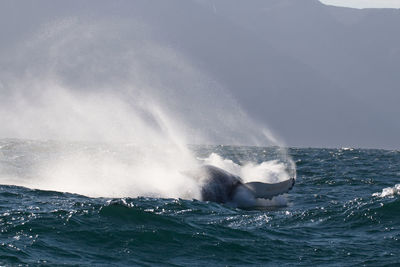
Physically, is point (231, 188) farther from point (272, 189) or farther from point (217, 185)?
point (272, 189)

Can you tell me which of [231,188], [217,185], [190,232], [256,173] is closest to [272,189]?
[231,188]

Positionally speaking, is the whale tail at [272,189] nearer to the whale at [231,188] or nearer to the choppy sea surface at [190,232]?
the whale at [231,188]

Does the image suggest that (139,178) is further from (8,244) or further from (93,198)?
(8,244)

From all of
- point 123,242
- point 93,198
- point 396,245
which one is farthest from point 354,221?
point 93,198

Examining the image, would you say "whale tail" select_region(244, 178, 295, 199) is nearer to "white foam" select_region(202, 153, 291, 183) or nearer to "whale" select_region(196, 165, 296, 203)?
"whale" select_region(196, 165, 296, 203)

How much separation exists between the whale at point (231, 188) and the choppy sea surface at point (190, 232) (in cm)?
63

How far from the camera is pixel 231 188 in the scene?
58.1ft

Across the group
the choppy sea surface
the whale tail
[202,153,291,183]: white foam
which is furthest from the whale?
[202,153,291,183]: white foam

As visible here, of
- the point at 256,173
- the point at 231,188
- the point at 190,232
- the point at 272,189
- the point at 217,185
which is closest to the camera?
the point at 190,232

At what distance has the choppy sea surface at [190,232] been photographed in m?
10.0

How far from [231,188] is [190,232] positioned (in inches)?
235

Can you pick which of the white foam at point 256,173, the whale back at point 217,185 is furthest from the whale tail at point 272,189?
the white foam at point 256,173

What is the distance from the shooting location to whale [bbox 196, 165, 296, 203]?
56.2 ft

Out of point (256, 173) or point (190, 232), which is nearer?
point (190, 232)
